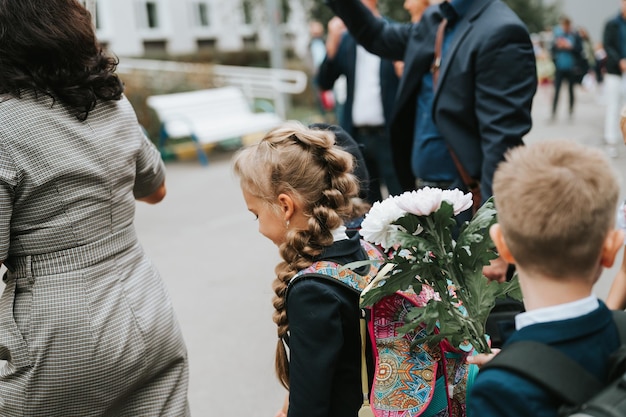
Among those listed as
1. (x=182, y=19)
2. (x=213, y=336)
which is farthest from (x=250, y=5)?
(x=213, y=336)

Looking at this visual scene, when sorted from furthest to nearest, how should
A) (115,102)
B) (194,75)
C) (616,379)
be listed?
(194,75)
(115,102)
(616,379)

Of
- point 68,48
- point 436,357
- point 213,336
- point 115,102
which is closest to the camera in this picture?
point 436,357

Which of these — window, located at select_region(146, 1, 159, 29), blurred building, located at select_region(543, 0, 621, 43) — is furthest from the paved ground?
blurred building, located at select_region(543, 0, 621, 43)

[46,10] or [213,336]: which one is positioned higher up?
[46,10]

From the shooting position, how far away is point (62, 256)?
2203 mm

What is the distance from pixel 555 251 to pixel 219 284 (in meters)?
4.72

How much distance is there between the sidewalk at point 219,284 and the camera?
13.6ft

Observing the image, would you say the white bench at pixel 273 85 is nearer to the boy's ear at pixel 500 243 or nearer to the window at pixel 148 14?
the window at pixel 148 14

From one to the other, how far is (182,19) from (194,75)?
12.1 metres

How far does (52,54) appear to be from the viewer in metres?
2.17

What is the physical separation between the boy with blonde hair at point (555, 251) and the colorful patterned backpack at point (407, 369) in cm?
45

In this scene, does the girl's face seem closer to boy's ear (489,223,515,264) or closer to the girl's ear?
the girl's ear

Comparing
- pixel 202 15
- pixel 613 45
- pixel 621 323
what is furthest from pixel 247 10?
pixel 621 323

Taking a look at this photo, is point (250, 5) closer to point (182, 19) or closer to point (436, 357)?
point (182, 19)
